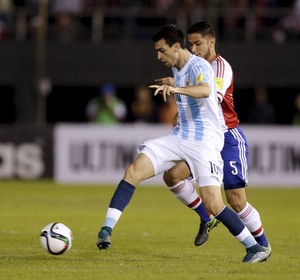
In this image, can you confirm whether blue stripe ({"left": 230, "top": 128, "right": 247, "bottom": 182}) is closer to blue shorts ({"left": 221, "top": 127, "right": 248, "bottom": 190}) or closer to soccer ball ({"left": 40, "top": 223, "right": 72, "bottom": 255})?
blue shorts ({"left": 221, "top": 127, "right": 248, "bottom": 190})

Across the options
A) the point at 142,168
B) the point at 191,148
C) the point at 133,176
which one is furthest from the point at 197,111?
the point at 133,176

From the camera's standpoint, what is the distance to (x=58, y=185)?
72.8 feet

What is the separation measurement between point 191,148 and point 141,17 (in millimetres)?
15390

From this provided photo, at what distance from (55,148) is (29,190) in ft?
6.70

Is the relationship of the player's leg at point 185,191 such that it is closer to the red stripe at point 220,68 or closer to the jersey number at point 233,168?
the jersey number at point 233,168

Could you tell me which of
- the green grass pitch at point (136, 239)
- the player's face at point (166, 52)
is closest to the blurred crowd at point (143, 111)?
the green grass pitch at point (136, 239)

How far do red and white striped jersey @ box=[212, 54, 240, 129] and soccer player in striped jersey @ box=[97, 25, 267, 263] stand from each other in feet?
0.80

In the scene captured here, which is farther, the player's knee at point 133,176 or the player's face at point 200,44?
the player's face at point 200,44

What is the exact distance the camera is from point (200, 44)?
1100 centimetres

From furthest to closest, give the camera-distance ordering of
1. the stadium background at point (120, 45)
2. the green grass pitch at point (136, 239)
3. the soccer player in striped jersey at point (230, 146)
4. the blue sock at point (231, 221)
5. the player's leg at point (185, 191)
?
the stadium background at point (120, 45) → the player's leg at point (185, 191) → the soccer player in striped jersey at point (230, 146) → the blue sock at point (231, 221) → the green grass pitch at point (136, 239)

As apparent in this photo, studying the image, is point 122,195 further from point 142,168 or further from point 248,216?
point 248,216

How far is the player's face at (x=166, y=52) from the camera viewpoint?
10.3 m

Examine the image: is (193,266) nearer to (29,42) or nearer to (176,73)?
(176,73)

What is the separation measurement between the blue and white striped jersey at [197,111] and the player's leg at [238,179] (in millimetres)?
469
